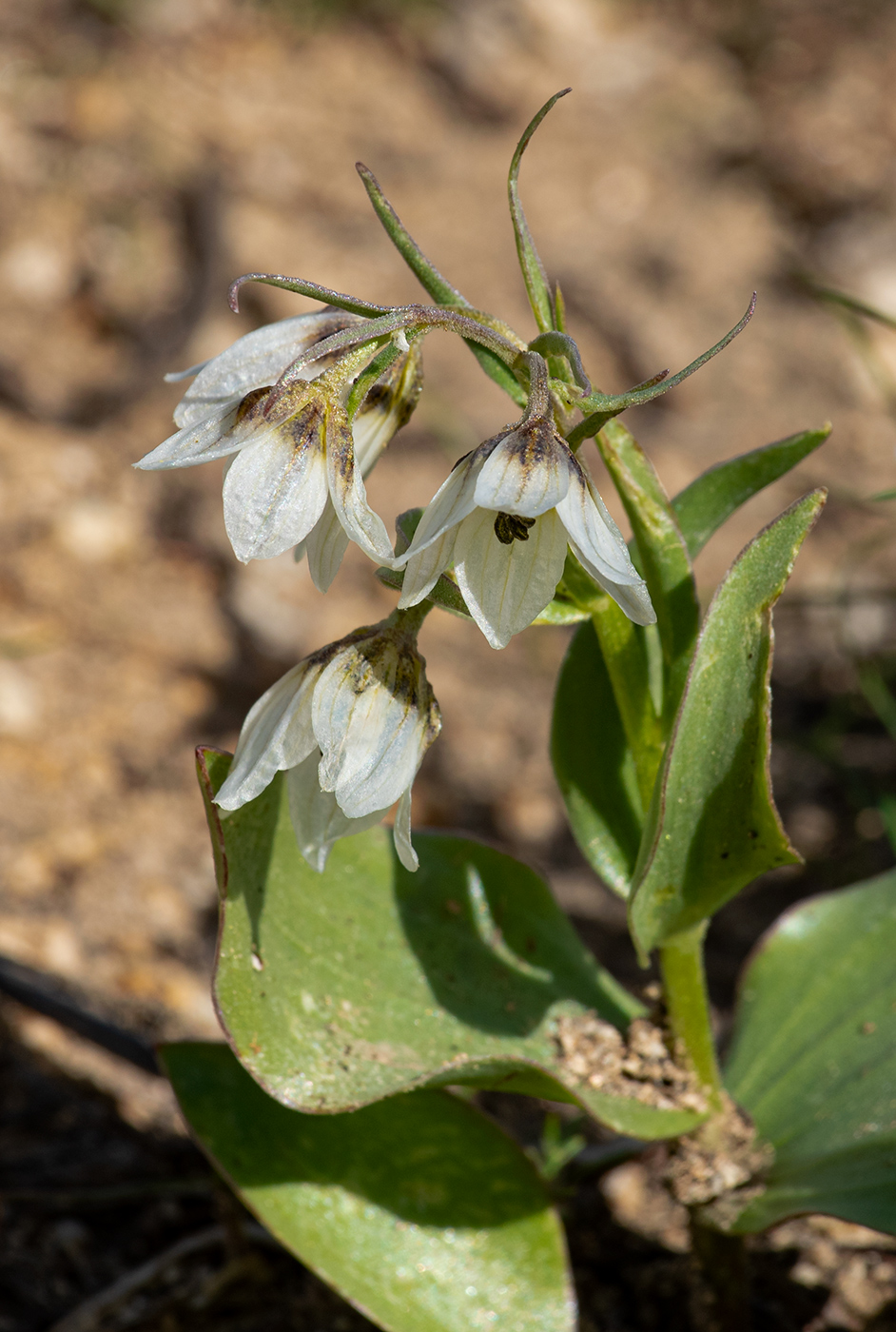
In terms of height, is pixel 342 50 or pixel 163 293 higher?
pixel 342 50

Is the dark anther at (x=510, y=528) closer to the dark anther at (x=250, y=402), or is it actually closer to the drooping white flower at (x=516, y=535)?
the drooping white flower at (x=516, y=535)

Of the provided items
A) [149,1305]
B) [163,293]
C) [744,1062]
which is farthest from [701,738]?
[163,293]

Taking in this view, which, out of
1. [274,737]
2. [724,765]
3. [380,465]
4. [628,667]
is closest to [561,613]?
[628,667]

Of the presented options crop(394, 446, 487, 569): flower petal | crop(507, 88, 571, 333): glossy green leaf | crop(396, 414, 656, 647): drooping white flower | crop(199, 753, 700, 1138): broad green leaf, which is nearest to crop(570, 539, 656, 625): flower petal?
crop(396, 414, 656, 647): drooping white flower

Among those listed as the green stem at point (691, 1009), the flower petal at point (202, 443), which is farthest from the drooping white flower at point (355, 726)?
the green stem at point (691, 1009)

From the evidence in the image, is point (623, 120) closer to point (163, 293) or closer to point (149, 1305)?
point (163, 293)

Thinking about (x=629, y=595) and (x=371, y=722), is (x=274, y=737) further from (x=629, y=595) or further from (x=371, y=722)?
(x=629, y=595)

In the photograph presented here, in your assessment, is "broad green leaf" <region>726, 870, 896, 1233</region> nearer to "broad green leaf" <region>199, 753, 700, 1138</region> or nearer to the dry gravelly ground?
"broad green leaf" <region>199, 753, 700, 1138</region>
